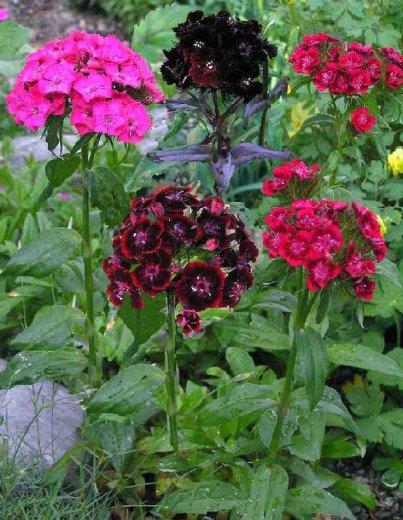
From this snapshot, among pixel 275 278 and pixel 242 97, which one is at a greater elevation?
pixel 242 97

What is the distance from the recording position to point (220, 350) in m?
3.05

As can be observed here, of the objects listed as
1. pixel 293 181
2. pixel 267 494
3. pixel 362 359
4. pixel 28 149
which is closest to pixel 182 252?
pixel 293 181

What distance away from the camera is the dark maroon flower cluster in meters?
2.22

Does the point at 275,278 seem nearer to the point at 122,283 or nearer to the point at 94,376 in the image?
the point at 122,283

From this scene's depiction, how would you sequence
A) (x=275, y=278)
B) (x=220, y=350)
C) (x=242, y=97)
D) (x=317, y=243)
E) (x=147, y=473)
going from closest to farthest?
(x=317, y=243) → (x=275, y=278) → (x=242, y=97) → (x=147, y=473) → (x=220, y=350)

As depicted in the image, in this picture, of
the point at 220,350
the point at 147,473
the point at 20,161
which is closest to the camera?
the point at 147,473

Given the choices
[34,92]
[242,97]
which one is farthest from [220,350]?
[34,92]

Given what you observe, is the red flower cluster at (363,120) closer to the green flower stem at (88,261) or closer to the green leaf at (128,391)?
the green flower stem at (88,261)

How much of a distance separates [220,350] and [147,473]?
0.53m

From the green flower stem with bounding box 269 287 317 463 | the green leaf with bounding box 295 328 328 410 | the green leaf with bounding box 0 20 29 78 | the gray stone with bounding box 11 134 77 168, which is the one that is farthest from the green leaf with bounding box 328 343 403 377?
the gray stone with bounding box 11 134 77 168

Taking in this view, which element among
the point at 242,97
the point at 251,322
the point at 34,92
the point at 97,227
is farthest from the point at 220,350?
the point at 34,92

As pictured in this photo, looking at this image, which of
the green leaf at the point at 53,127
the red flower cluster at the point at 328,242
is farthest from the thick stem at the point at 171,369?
the green leaf at the point at 53,127

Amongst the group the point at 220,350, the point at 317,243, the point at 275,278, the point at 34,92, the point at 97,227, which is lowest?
the point at 220,350

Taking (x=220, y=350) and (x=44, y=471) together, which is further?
(x=220, y=350)
